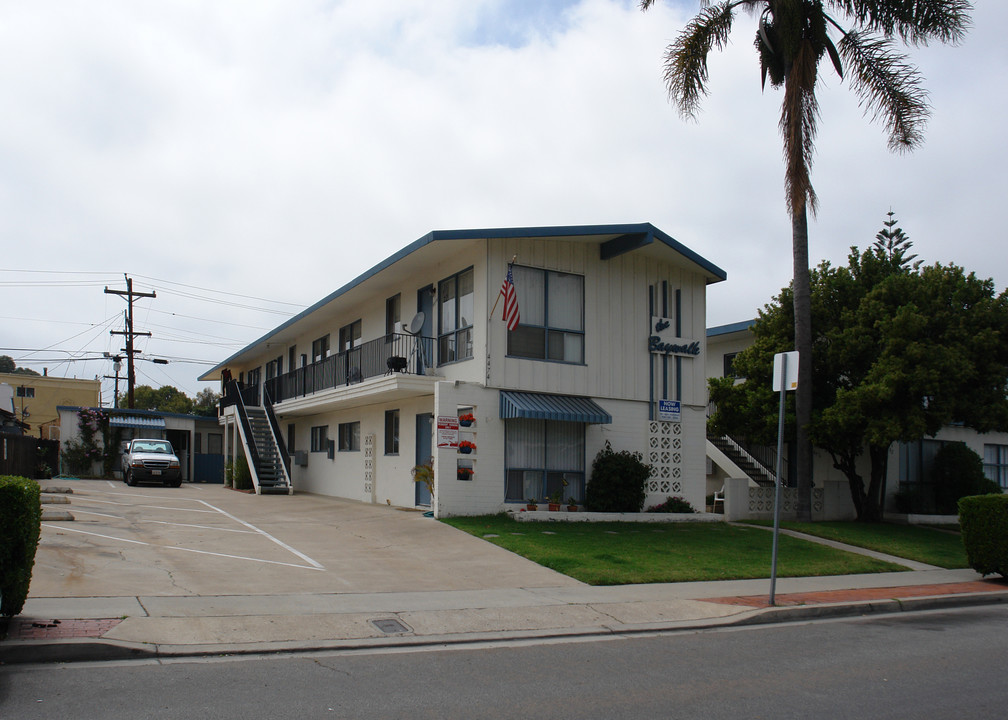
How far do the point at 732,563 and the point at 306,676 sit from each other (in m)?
8.90

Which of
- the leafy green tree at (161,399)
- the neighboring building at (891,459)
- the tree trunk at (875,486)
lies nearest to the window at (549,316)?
the neighboring building at (891,459)

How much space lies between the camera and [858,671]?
7.42 m

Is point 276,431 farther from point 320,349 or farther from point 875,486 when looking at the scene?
point 875,486

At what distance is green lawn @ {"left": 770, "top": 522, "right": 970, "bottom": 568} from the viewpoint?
16.1m

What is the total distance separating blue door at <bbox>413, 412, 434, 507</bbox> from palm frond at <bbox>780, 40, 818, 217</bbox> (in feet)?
31.9

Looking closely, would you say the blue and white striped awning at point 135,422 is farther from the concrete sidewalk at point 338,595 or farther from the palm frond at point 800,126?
the palm frond at point 800,126

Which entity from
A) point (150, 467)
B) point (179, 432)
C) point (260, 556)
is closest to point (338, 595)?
point (260, 556)

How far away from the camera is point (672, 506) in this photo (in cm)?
2019

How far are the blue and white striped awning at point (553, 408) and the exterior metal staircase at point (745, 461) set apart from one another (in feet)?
24.2

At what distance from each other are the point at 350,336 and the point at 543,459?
993 cm

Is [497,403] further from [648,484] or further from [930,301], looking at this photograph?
[930,301]

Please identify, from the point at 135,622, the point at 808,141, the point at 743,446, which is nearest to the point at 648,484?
the point at 743,446

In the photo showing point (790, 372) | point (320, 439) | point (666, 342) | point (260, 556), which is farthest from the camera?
point (320, 439)

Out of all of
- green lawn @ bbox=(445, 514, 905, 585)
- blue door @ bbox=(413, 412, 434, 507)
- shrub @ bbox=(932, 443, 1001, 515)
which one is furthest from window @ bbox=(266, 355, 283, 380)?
shrub @ bbox=(932, 443, 1001, 515)
